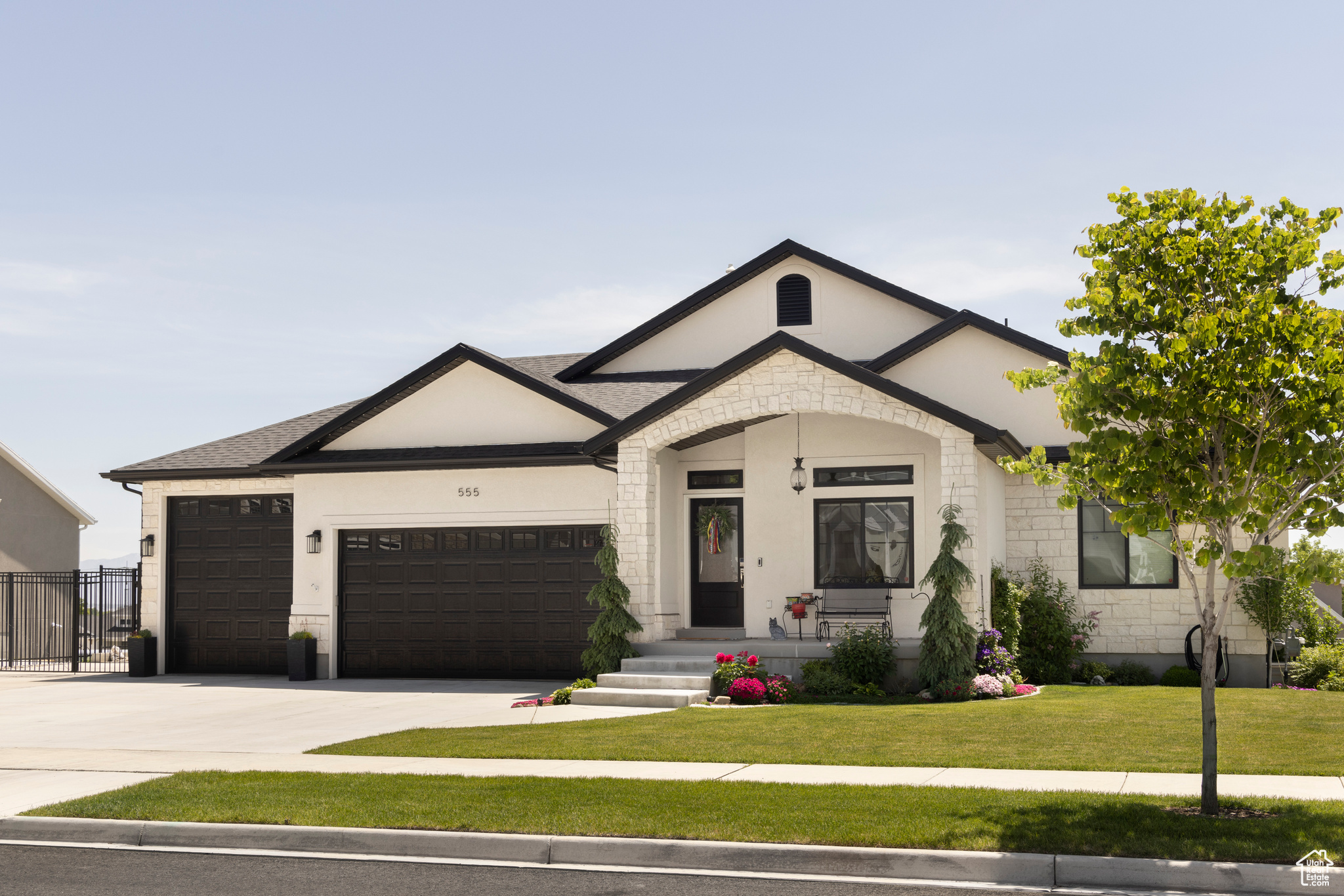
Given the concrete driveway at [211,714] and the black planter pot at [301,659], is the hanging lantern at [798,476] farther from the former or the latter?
the black planter pot at [301,659]

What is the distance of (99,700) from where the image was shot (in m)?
17.8

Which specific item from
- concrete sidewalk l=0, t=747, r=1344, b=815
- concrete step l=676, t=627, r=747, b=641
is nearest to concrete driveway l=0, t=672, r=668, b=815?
concrete sidewalk l=0, t=747, r=1344, b=815

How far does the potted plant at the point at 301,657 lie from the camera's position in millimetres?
20547

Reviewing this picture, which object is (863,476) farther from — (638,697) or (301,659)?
(301,659)

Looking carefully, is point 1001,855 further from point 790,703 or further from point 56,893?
point 790,703

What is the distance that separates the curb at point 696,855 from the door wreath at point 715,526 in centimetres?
1240

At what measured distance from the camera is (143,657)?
21.8 m

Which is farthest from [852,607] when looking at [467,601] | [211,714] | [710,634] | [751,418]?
[211,714]

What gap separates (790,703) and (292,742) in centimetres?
663

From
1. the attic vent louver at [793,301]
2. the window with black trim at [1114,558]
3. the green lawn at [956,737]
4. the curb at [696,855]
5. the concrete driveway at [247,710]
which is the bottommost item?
the concrete driveway at [247,710]

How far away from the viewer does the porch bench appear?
757 inches

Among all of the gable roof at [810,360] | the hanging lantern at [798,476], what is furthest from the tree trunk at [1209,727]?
the hanging lantern at [798,476]

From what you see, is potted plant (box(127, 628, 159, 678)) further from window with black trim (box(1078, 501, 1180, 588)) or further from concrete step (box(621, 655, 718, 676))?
window with black trim (box(1078, 501, 1180, 588))

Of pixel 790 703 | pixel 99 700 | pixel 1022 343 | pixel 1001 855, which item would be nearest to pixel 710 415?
pixel 790 703
